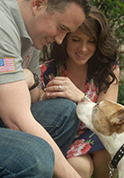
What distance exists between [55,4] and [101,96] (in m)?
1.25

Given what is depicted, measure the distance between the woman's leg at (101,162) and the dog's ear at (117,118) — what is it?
17.5 inches

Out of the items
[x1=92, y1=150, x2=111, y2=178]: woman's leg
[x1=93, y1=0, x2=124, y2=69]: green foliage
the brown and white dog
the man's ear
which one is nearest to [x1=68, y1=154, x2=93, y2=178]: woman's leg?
[x1=92, y1=150, x2=111, y2=178]: woman's leg

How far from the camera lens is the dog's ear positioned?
1.40 metres

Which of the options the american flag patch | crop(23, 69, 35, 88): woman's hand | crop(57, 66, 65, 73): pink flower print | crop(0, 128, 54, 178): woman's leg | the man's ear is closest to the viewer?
crop(0, 128, 54, 178): woman's leg

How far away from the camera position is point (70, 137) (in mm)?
1547

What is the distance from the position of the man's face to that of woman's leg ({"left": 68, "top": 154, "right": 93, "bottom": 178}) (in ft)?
3.61

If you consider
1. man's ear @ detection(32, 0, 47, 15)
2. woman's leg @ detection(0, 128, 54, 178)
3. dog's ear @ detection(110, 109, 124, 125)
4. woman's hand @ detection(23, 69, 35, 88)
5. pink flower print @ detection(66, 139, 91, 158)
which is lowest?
pink flower print @ detection(66, 139, 91, 158)

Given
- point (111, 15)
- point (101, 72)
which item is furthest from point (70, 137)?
point (111, 15)

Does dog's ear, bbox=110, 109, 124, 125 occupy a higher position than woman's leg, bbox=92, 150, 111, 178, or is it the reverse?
dog's ear, bbox=110, 109, 124, 125

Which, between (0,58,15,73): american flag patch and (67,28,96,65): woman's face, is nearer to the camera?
(0,58,15,73): american flag patch

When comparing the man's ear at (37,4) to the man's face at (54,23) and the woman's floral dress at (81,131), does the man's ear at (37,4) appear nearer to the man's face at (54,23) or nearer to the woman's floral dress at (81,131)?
the man's face at (54,23)

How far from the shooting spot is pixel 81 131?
1856 mm

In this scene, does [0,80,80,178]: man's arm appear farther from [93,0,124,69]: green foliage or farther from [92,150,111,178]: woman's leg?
[93,0,124,69]: green foliage

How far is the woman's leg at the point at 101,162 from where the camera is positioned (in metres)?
1.69
